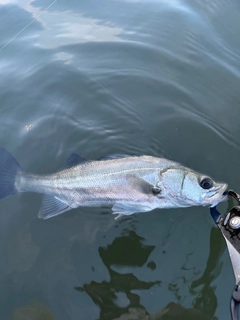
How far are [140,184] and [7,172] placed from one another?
1513 mm

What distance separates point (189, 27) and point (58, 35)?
8.20ft

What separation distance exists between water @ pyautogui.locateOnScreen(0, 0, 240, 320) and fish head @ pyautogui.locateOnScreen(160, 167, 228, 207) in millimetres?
380

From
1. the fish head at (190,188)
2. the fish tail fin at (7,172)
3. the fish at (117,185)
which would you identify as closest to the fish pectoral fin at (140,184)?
the fish at (117,185)

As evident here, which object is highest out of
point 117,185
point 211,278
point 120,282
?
point 117,185

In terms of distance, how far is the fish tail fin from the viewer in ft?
13.0

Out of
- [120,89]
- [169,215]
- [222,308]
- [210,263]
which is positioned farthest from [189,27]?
[222,308]

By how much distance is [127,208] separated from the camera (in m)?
3.78

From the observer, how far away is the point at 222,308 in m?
3.38

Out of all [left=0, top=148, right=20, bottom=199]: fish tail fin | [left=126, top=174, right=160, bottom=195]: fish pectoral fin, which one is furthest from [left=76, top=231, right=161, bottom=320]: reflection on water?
[left=0, top=148, right=20, bottom=199]: fish tail fin

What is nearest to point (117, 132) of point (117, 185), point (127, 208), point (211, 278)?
point (117, 185)

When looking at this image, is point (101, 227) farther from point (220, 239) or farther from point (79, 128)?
point (79, 128)

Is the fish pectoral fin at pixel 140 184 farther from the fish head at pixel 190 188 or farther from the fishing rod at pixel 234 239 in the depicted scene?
the fishing rod at pixel 234 239

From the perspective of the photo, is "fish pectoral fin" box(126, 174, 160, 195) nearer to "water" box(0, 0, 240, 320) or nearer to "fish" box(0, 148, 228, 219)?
"fish" box(0, 148, 228, 219)

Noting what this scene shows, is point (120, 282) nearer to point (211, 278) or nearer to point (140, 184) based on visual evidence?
point (211, 278)
